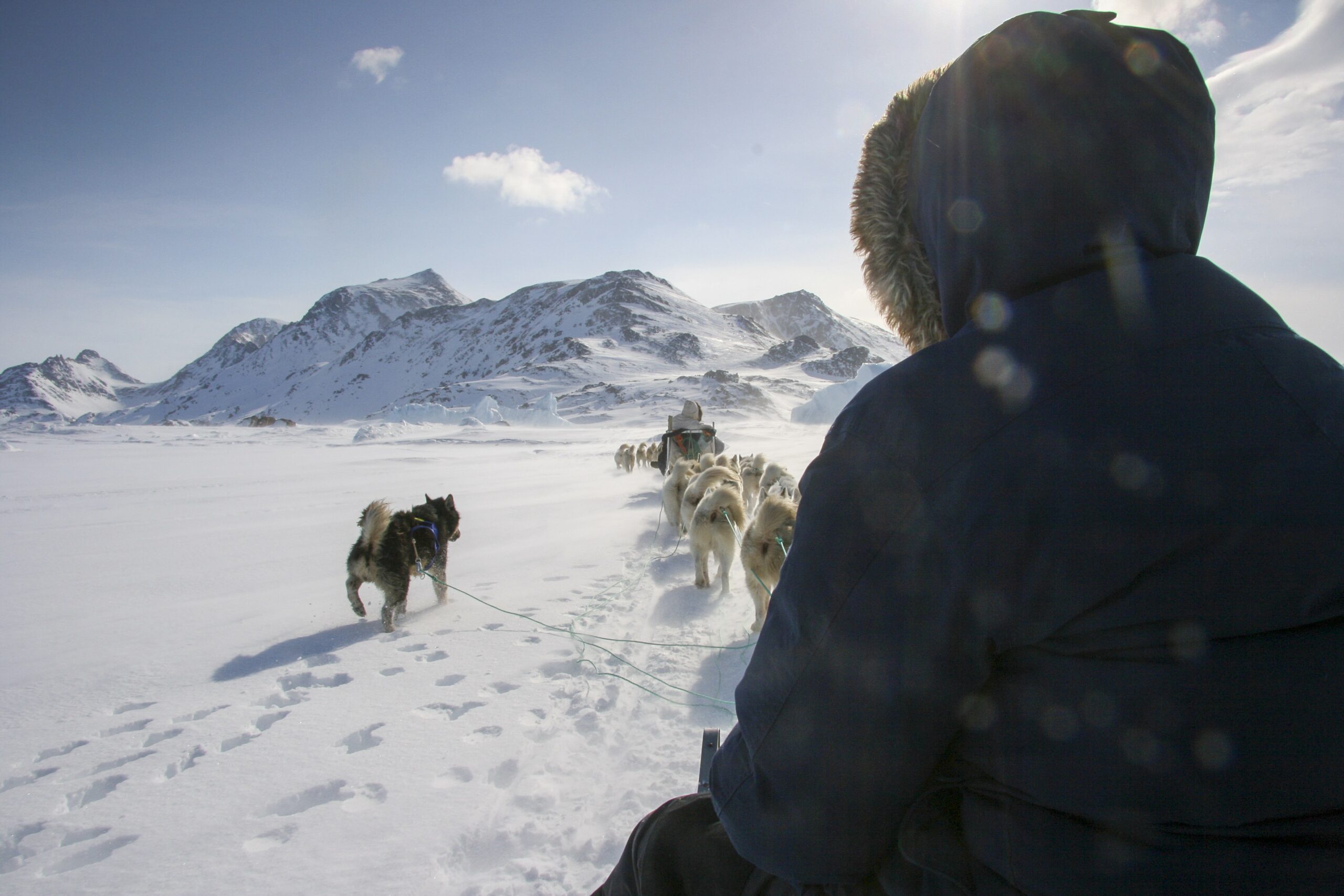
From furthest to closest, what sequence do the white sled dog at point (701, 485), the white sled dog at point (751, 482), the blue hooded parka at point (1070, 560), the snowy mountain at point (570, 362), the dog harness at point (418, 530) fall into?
the snowy mountain at point (570, 362) < the white sled dog at point (751, 482) < the white sled dog at point (701, 485) < the dog harness at point (418, 530) < the blue hooded parka at point (1070, 560)

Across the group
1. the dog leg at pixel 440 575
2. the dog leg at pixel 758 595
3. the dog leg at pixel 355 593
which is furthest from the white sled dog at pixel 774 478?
the dog leg at pixel 355 593

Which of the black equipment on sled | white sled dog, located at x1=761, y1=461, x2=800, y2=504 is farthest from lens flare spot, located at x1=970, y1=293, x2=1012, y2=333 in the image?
the black equipment on sled

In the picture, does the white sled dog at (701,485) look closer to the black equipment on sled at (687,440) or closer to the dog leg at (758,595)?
the dog leg at (758,595)

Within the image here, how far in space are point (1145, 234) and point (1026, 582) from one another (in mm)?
557

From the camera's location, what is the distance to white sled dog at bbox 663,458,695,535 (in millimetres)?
8047

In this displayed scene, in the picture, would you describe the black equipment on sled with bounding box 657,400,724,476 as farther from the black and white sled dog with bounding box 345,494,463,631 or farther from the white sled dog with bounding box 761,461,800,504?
the black and white sled dog with bounding box 345,494,463,631

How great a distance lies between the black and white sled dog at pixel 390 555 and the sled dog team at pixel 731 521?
8.37 feet

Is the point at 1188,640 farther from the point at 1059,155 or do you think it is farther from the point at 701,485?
the point at 701,485

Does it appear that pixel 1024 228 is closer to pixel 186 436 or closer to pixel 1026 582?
pixel 1026 582

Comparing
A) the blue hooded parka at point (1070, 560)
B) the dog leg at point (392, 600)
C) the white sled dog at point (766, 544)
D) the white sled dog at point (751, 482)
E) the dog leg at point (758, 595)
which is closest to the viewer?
the blue hooded parka at point (1070, 560)

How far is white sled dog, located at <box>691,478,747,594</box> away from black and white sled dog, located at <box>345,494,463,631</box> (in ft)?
8.11

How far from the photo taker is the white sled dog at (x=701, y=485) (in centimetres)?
653

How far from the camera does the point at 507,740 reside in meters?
3.12

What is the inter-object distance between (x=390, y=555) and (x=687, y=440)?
25.9 feet
